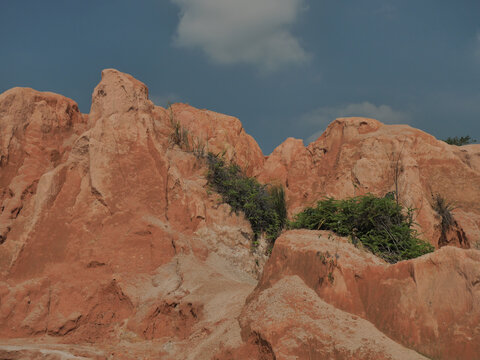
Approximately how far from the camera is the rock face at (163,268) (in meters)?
5.67

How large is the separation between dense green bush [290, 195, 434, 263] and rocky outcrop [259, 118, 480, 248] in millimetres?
8326

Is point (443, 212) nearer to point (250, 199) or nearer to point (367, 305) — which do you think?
point (250, 199)

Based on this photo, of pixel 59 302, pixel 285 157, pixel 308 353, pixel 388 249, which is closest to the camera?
pixel 308 353

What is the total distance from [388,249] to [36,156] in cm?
1044

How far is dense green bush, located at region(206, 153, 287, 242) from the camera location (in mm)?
13195

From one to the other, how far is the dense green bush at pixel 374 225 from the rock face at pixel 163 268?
680 millimetres

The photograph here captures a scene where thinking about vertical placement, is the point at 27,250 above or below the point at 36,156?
below

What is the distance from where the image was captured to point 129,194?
1108 centimetres

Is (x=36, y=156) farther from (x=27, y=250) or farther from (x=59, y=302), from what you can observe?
(x=59, y=302)

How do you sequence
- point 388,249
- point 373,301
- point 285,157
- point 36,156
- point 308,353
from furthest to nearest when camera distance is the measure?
1. point 285,157
2. point 36,156
3. point 388,249
4. point 373,301
5. point 308,353

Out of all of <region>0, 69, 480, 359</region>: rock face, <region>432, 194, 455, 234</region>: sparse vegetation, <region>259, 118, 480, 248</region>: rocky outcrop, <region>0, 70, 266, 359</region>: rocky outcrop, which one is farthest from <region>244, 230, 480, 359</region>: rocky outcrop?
<region>432, 194, 455, 234</region>: sparse vegetation

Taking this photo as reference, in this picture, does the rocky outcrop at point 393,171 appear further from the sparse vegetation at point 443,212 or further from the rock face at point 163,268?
the sparse vegetation at point 443,212

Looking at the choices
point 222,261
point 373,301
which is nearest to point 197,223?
point 222,261

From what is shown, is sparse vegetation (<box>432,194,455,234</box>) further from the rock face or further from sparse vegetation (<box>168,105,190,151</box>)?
sparse vegetation (<box>168,105,190,151</box>)
